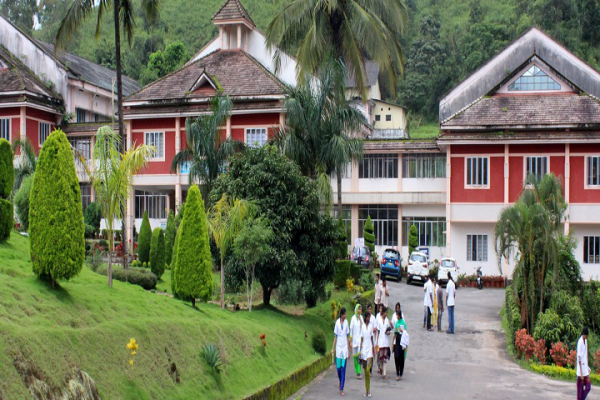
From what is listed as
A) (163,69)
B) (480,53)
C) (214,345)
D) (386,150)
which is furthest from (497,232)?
(480,53)

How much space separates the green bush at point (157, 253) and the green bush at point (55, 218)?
12.5m

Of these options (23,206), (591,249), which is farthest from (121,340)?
(591,249)

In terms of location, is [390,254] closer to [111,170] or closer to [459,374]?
[459,374]

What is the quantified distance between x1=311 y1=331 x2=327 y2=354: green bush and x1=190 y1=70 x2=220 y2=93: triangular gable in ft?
66.4

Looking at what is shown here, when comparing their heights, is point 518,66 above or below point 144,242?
above

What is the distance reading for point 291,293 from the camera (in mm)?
21219

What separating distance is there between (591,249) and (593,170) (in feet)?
12.3

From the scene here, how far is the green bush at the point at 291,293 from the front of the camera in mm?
20766

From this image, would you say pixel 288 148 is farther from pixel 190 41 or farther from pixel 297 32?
pixel 190 41

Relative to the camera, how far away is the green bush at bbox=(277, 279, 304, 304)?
20.8 m

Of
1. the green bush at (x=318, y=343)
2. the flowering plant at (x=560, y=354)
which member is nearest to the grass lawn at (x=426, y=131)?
the flowering plant at (x=560, y=354)

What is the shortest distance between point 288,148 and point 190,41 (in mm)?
60073

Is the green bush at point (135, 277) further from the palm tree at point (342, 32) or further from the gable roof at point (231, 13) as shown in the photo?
the gable roof at point (231, 13)

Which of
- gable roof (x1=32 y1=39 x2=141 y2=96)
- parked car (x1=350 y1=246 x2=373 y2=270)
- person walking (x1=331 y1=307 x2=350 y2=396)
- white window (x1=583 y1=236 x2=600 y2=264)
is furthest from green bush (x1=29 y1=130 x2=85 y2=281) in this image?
white window (x1=583 y1=236 x2=600 y2=264)
